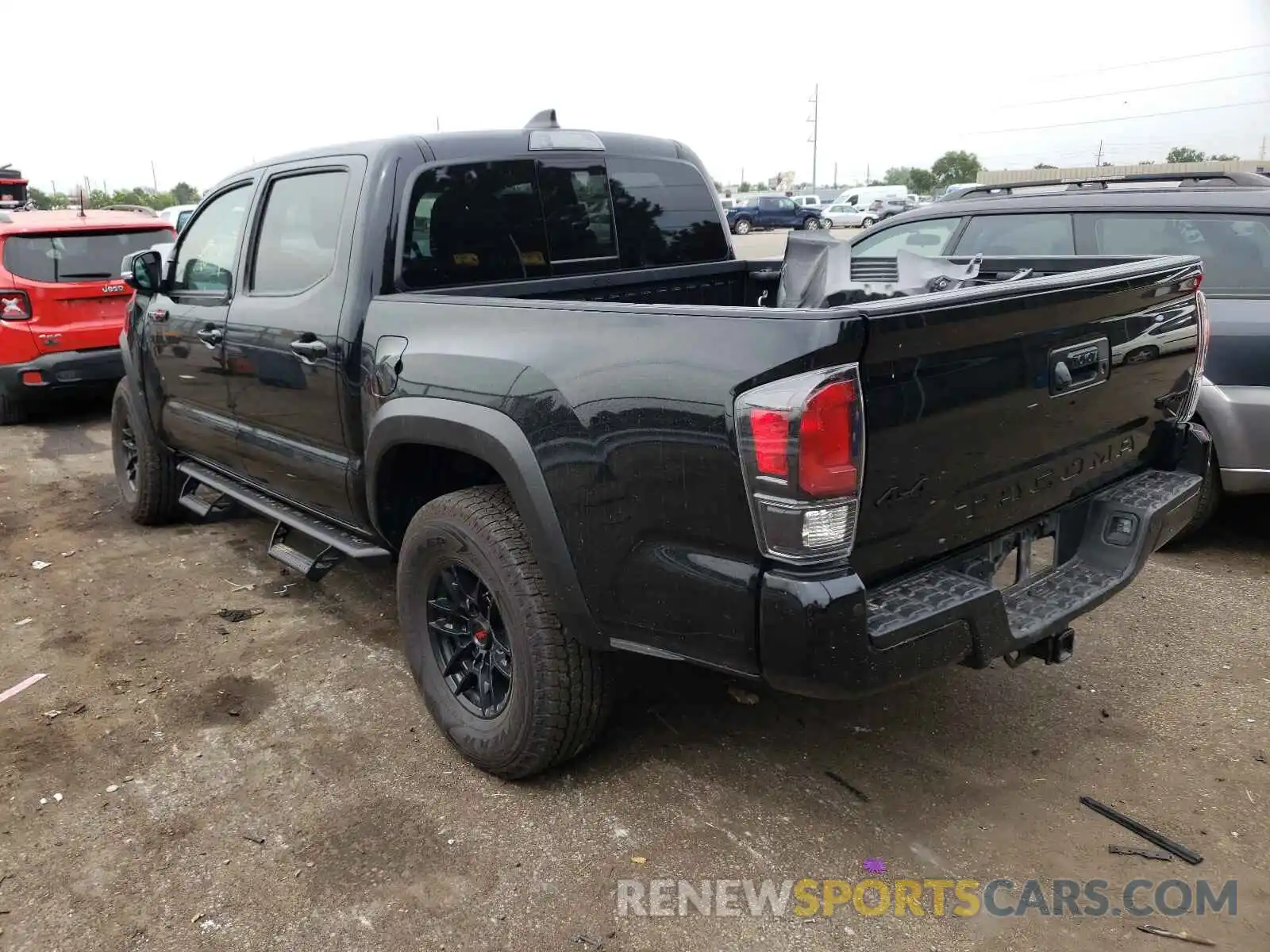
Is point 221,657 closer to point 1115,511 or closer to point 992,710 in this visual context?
point 992,710

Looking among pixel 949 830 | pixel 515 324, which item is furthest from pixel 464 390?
pixel 949 830

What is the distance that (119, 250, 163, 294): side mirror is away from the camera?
4703mm

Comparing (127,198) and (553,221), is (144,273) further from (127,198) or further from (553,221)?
(127,198)

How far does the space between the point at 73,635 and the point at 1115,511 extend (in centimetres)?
403

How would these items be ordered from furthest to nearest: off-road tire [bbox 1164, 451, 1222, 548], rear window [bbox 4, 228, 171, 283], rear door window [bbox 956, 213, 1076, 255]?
rear window [bbox 4, 228, 171, 283], rear door window [bbox 956, 213, 1076, 255], off-road tire [bbox 1164, 451, 1222, 548]

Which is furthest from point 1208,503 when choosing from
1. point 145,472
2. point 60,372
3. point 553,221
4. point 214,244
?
point 60,372

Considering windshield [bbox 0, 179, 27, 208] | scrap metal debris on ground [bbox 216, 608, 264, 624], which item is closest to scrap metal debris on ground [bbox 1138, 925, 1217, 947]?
scrap metal debris on ground [bbox 216, 608, 264, 624]

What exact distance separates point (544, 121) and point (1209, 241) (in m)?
3.09

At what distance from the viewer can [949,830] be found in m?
2.76

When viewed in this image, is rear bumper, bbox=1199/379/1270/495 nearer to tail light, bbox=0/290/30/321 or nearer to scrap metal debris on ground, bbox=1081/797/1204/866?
scrap metal debris on ground, bbox=1081/797/1204/866

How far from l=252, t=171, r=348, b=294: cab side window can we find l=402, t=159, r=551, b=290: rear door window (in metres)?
0.31

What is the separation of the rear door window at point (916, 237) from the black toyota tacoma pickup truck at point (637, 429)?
169cm

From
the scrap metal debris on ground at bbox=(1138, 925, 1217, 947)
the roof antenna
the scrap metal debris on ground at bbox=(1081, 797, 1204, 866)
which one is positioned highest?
the roof antenna

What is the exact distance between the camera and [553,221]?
3.83 m
